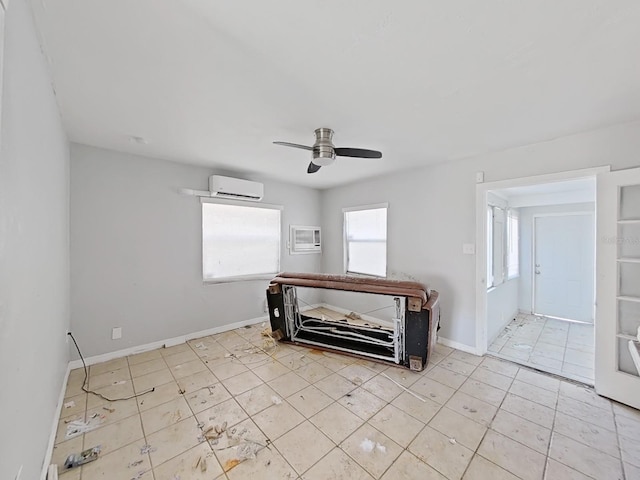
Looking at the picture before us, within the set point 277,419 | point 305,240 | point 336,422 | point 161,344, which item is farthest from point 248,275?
point 336,422

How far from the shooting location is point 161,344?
3289 millimetres

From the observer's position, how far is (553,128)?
230 cm

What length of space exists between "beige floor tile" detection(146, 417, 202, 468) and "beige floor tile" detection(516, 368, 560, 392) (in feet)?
9.99

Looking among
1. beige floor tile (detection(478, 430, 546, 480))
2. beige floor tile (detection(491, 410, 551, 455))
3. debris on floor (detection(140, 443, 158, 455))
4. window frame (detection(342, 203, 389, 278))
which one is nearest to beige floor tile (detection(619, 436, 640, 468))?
beige floor tile (detection(491, 410, 551, 455))

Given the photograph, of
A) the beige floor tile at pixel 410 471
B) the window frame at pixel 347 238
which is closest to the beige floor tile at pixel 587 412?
the beige floor tile at pixel 410 471

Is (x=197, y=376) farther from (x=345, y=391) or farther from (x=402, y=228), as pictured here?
(x=402, y=228)

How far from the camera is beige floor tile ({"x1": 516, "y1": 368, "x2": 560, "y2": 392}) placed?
2440 millimetres

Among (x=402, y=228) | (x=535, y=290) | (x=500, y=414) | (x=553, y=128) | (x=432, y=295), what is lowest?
(x=500, y=414)

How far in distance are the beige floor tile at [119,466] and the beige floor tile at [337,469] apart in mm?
987

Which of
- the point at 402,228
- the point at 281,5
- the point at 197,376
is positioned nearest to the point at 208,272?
the point at 197,376

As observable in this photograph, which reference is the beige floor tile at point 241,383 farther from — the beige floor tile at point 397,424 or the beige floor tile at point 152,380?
the beige floor tile at point 397,424

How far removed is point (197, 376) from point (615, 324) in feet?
12.9

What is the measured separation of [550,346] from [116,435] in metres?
4.85

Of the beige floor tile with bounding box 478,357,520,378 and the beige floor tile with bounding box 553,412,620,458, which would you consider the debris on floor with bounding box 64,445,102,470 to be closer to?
the beige floor tile with bounding box 553,412,620,458
